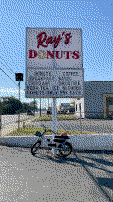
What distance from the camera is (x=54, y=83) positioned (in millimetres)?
7258

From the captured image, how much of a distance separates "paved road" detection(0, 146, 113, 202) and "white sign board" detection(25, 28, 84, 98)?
2.62 metres

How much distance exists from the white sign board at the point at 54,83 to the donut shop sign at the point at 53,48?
25 centimetres

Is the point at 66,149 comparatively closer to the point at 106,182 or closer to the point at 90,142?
the point at 90,142

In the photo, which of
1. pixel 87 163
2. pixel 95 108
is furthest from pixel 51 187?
pixel 95 108

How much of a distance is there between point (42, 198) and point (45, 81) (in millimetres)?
Result: 4625

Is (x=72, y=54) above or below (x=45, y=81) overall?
above

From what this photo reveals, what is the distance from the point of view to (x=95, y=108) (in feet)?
36.9

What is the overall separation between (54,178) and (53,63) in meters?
4.51

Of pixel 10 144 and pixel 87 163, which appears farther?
pixel 10 144

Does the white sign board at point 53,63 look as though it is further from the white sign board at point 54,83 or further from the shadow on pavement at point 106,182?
the shadow on pavement at point 106,182

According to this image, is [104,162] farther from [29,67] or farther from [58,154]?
[29,67]

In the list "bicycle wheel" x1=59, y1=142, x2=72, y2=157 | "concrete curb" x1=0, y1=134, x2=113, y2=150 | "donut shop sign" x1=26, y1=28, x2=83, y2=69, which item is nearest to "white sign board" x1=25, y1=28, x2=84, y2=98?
"donut shop sign" x1=26, y1=28, x2=83, y2=69

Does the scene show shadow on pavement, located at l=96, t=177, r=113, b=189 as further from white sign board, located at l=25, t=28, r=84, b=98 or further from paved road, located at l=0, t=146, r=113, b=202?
white sign board, located at l=25, t=28, r=84, b=98

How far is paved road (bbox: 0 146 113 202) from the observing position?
3.62m
